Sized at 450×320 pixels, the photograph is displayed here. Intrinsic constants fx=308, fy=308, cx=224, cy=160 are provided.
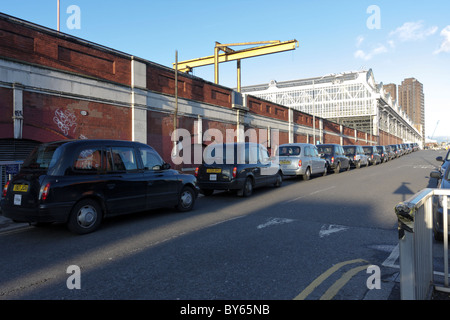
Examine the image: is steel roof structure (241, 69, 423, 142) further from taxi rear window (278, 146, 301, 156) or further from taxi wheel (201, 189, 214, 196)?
taxi wheel (201, 189, 214, 196)

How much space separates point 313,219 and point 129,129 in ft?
33.0

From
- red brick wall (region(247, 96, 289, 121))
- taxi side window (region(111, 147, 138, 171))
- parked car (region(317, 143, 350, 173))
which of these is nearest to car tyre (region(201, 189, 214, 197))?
taxi side window (region(111, 147, 138, 171))

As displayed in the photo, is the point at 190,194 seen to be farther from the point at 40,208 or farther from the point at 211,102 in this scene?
the point at 211,102

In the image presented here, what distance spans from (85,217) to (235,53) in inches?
772

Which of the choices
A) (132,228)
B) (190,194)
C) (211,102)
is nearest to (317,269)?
(132,228)

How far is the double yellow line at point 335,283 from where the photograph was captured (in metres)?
3.33

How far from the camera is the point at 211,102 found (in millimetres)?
19844

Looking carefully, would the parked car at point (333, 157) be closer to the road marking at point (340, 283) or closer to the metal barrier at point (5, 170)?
the road marking at point (340, 283)

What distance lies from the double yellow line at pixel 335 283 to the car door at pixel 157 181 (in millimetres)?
4688

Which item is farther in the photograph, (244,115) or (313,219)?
(244,115)

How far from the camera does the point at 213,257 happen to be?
4.60 metres

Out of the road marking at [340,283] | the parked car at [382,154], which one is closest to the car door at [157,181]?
the road marking at [340,283]

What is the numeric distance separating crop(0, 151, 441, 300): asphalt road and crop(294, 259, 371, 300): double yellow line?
0.01 m

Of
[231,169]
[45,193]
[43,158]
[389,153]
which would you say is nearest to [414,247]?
[45,193]
